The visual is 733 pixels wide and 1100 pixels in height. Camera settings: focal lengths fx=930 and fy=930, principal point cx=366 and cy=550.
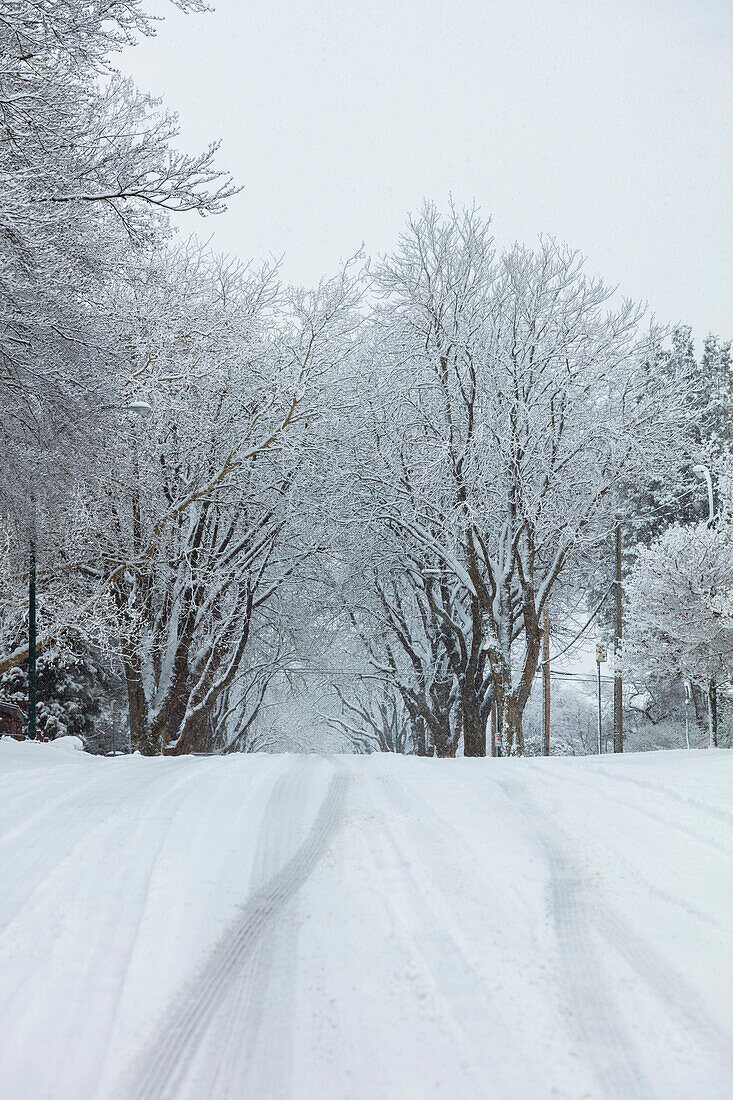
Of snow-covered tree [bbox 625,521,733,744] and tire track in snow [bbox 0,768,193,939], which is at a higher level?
snow-covered tree [bbox 625,521,733,744]

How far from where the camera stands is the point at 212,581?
21.2 m

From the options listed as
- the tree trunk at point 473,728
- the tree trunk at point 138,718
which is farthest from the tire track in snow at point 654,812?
the tree trunk at point 473,728

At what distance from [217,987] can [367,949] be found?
596 mm

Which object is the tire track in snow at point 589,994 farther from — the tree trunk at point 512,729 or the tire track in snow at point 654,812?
the tree trunk at point 512,729

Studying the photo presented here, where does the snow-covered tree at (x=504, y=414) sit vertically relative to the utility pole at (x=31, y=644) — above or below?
above

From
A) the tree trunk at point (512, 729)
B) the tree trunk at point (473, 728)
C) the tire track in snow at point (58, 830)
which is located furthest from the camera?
the tree trunk at point (473, 728)

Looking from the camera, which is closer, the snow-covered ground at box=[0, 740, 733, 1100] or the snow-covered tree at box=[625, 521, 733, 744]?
the snow-covered ground at box=[0, 740, 733, 1100]

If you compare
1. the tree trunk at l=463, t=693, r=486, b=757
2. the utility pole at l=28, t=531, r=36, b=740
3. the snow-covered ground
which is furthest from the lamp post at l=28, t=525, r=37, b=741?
the snow-covered ground

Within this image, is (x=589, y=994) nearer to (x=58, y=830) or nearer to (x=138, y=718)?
(x=58, y=830)

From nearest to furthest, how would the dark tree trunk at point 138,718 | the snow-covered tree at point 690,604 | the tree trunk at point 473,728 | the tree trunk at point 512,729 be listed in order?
the tree trunk at point 512,729 < the dark tree trunk at point 138,718 < the tree trunk at point 473,728 < the snow-covered tree at point 690,604

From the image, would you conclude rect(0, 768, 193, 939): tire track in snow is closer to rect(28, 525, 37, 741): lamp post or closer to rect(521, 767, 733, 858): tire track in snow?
rect(521, 767, 733, 858): tire track in snow

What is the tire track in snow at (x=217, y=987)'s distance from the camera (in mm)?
2602

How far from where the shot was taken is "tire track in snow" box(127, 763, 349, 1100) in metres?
2.60

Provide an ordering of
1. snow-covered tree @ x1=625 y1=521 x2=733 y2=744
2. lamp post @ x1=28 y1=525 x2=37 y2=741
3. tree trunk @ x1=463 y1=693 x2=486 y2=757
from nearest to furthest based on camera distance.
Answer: lamp post @ x1=28 y1=525 x2=37 y2=741
tree trunk @ x1=463 y1=693 x2=486 y2=757
snow-covered tree @ x1=625 y1=521 x2=733 y2=744
